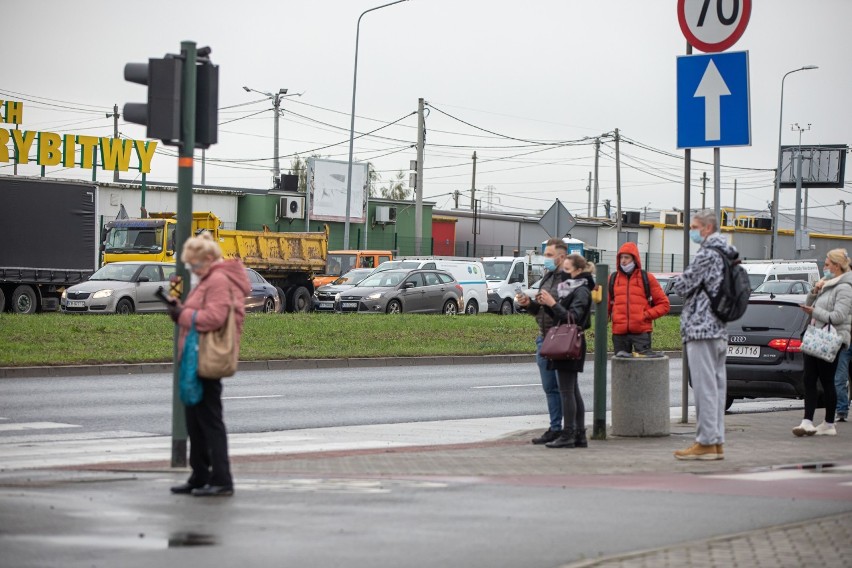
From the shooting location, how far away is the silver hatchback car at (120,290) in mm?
33562

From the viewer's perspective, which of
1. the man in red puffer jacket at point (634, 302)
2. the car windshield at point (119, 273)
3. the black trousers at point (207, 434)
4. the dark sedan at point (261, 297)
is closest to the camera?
the black trousers at point (207, 434)

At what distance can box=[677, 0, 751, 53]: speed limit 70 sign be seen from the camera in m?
12.3

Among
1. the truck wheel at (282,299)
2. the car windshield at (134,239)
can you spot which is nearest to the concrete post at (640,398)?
the car windshield at (134,239)

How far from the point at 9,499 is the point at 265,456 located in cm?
333

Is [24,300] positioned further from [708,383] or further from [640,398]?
[708,383]

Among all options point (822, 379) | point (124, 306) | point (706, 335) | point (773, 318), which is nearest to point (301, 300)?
point (124, 306)

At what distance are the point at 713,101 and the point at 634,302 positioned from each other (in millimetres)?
2133

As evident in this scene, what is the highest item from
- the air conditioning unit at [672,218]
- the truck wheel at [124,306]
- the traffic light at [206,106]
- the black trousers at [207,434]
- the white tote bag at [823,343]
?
the air conditioning unit at [672,218]

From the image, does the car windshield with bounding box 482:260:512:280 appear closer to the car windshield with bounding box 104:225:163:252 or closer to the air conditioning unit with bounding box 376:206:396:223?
the car windshield with bounding box 104:225:163:252

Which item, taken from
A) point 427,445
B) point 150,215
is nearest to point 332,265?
point 150,215

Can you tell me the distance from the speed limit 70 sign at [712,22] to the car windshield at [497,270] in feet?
118

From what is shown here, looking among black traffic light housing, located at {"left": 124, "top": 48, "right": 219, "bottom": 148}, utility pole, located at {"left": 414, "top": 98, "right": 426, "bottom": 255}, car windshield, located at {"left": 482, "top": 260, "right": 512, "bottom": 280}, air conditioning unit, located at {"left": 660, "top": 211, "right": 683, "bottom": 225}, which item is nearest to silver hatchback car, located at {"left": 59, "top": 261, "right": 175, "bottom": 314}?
car windshield, located at {"left": 482, "top": 260, "right": 512, "bottom": 280}

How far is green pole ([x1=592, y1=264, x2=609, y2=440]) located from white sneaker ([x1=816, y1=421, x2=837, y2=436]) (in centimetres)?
224

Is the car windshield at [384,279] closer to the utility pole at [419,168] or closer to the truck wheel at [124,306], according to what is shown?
the truck wheel at [124,306]
